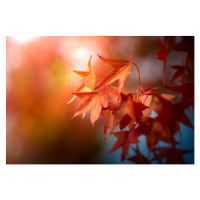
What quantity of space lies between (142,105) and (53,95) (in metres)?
0.41

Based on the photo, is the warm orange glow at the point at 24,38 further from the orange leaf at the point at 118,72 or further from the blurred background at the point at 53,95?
the orange leaf at the point at 118,72

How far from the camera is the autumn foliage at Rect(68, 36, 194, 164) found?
0.82m

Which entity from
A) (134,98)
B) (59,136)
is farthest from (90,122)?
(134,98)

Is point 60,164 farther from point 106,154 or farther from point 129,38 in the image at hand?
point 129,38

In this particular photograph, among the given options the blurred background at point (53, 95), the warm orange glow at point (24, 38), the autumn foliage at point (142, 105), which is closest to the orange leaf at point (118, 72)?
the autumn foliage at point (142, 105)

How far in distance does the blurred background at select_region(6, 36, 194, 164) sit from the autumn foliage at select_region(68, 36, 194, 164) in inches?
1.6

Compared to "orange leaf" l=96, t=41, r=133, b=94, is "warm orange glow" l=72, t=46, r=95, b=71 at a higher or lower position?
higher

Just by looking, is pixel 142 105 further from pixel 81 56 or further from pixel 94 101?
pixel 81 56

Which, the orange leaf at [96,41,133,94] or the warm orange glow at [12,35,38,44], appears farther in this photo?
the warm orange glow at [12,35,38,44]

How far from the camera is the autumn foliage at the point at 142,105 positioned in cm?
82

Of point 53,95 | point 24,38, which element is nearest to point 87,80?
point 53,95

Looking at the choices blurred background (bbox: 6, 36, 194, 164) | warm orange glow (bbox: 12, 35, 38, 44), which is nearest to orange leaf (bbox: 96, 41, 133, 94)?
blurred background (bbox: 6, 36, 194, 164)

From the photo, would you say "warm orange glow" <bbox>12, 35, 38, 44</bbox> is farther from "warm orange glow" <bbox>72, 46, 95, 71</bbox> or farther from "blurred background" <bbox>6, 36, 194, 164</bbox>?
"warm orange glow" <bbox>72, 46, 95, 71</bbox>

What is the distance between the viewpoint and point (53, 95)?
1012mm
